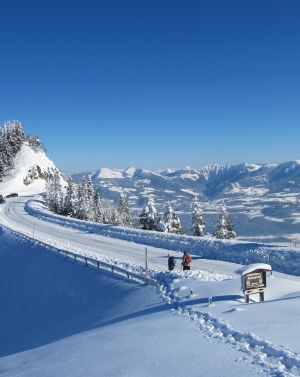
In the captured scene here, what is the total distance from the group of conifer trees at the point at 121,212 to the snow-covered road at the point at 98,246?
14.7 m

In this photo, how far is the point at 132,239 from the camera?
46.2m

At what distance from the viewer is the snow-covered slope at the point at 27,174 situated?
117938 millimetres

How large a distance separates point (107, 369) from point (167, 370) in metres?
2.12

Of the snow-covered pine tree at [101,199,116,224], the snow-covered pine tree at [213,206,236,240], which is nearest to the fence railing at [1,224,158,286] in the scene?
the snow-covered pine tree at [213,206,236,240]

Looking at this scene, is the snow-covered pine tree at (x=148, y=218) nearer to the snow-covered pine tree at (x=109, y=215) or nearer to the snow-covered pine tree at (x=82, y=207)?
the snow-covered pine tree at (x=82, y=207)

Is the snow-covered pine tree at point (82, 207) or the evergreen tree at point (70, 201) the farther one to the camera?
the evergreen tree at point (70, 201)

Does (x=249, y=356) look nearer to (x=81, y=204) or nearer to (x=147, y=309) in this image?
(x=147, y=309)

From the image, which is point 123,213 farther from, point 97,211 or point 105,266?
point 105,266

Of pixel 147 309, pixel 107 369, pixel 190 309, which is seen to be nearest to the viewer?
pixel 107 369

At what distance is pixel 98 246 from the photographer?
143 feet

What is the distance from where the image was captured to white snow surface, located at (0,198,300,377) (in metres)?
13.5

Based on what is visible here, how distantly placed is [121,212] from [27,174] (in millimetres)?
40954

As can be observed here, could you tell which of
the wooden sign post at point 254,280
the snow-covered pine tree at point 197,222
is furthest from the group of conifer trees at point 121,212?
the wooden sign post at point 254,280

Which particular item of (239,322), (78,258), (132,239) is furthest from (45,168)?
(239,322)
